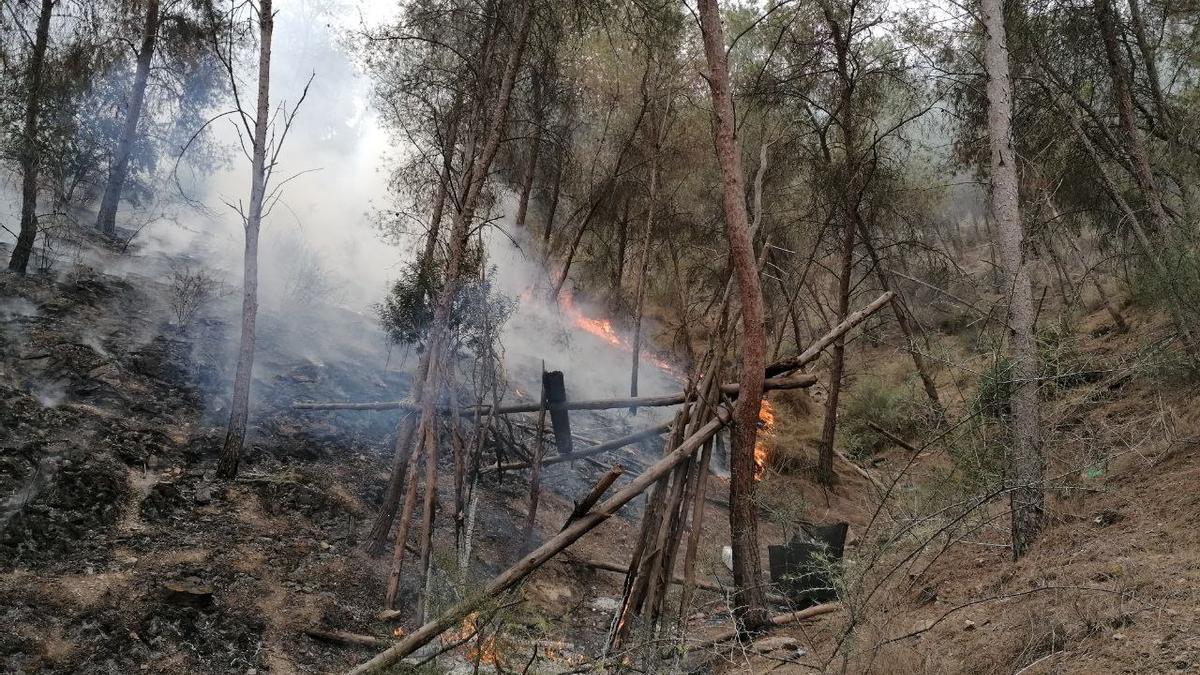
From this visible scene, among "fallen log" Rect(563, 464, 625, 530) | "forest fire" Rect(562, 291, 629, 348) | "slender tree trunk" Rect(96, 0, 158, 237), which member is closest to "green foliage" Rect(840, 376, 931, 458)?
"forest fire" Rect(562, 291, 629, 348)

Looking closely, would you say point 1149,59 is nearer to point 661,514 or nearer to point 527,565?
point 661,514

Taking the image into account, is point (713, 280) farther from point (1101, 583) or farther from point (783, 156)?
point (1101, 583)

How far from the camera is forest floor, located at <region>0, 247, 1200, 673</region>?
428 centimetres

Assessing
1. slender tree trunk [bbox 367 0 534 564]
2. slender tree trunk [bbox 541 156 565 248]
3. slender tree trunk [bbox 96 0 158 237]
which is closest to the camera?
slender tree trunk [bbox 367 0 534 564]

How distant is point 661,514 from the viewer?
5.79 m

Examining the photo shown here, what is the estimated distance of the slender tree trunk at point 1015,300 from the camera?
5.46 m

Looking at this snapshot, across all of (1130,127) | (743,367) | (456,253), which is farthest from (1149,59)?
(456,253)

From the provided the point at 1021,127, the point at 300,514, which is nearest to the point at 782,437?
the point at 1021,127

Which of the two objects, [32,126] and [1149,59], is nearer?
[1149,59]

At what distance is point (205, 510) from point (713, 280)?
14165mm

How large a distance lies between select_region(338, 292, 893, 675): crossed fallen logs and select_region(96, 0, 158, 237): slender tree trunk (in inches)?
565

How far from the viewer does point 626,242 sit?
60.3 ft

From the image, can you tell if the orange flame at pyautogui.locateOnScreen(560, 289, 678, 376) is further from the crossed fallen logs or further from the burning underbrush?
the crossed fallen logs

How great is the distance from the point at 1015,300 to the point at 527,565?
457 centimetres
